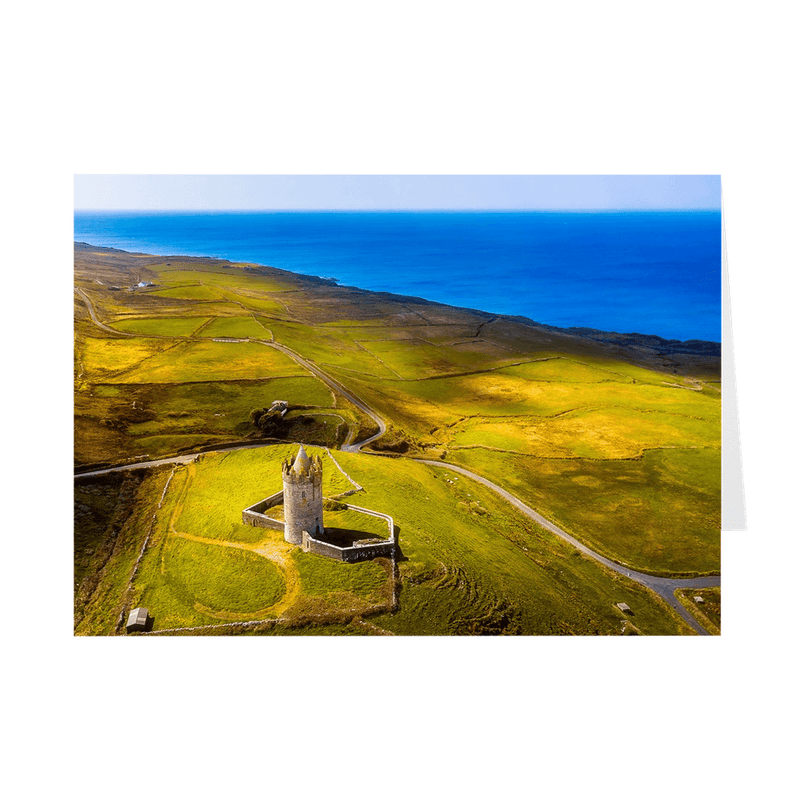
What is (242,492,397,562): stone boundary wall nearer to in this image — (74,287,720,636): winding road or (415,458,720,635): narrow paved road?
(74,287,720,636): winding road

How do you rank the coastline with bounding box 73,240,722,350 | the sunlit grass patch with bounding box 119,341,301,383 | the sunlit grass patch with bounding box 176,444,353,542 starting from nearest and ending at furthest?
the sunlit grass patch with bounding box 176,444,353,542
the sunlit grass patch with bounding box 119,341,301,383
the coastline with bounding box 73,240,722,350

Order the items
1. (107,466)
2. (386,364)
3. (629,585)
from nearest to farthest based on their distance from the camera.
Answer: (629,585) → (107,466) → (386,364)

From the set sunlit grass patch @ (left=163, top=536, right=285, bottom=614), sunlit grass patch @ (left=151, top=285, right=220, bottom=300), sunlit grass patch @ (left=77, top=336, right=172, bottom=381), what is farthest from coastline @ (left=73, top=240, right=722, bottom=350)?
sunlit grass patch @ (left=163, top=536, right=285, bottom=614)

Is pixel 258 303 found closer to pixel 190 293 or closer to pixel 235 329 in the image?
pixel 235 329

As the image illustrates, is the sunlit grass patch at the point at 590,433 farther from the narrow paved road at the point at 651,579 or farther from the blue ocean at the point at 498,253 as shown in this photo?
the narrow paved road at the point at 651,579

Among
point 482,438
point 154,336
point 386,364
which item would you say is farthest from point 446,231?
point 154,336

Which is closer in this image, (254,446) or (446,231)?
(254,446)
